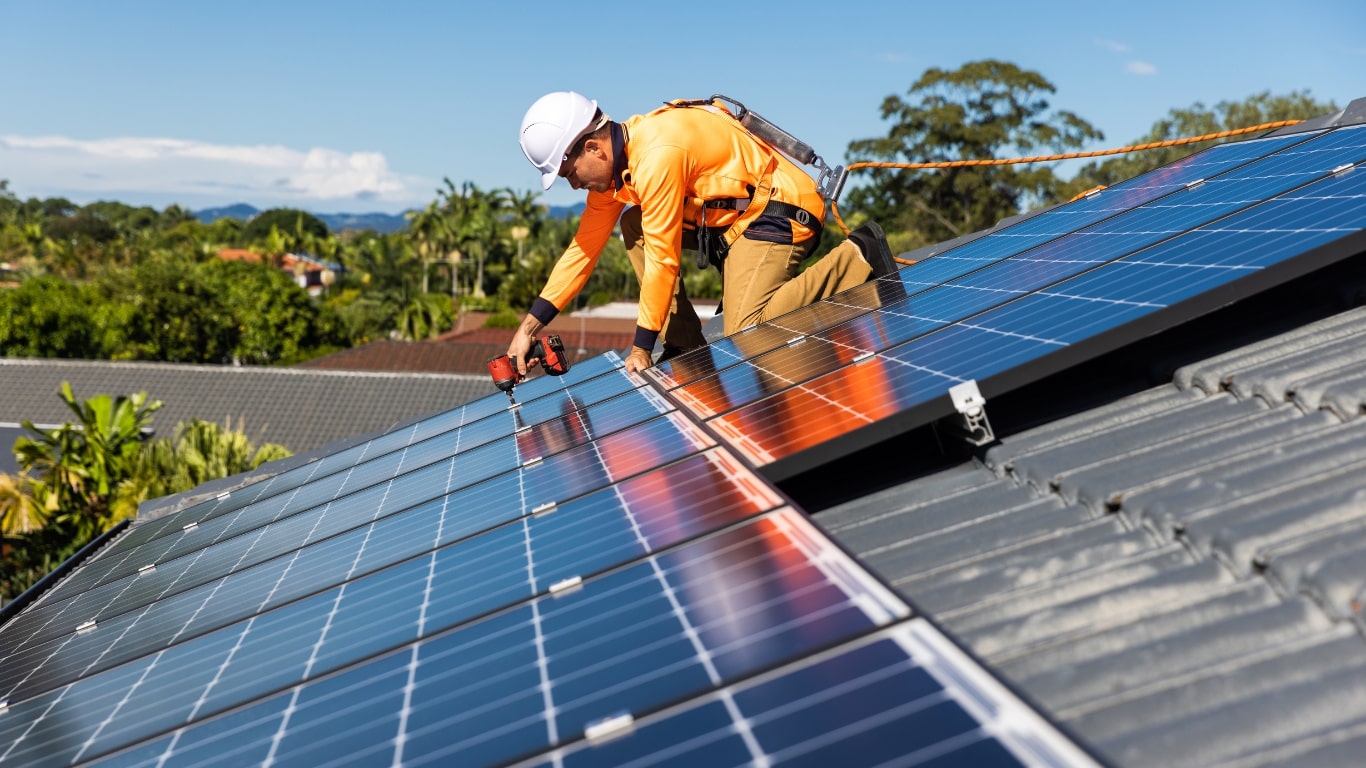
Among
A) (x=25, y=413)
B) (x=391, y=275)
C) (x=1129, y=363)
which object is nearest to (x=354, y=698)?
(x=1129, y=363)

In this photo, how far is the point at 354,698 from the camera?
3283 millimetres

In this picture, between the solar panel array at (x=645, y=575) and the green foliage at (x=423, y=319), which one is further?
the green foliage at (x=423, y=319)

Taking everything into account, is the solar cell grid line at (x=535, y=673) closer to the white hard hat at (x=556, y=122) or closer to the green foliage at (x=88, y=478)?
the white hard hat at (x=556, y=122)

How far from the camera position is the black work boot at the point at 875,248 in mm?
7457

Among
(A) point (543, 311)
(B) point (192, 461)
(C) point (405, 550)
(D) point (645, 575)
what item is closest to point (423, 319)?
(B) point (192, 461)

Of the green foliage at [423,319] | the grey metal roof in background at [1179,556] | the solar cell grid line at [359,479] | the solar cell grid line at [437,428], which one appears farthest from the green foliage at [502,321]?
the grey metal roof in background at [1179,556]

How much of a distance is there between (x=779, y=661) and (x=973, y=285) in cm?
411

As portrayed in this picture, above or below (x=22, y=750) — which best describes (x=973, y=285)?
above

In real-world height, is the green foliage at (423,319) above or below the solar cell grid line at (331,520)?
below

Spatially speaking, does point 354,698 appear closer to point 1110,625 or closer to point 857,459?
point 1110,625

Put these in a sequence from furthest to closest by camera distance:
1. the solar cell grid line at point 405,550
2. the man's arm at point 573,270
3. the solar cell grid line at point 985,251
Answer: the man's arm at point 573,270, the solar cell grid line at point 985,251, the solar cell grid line at point 405,550

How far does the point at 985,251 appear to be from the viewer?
24.7 ft

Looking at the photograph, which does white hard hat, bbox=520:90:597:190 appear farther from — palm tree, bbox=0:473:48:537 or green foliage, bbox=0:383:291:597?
palm tree, bbox=0:473:48:537

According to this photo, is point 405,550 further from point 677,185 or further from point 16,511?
point 16,511
